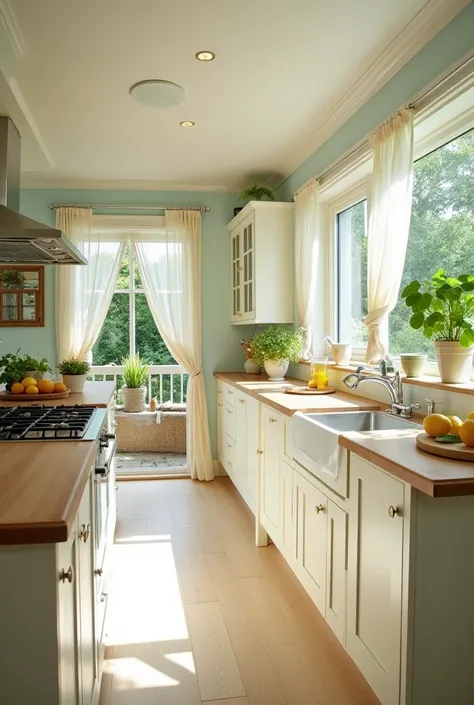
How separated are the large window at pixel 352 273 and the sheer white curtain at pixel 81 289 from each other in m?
2.04

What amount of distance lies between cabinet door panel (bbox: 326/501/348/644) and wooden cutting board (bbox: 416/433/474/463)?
16.9 inches

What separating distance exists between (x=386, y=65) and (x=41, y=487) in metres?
2.49

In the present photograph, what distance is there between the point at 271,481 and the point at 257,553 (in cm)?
48

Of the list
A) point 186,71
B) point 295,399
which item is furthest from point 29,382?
point 186,71

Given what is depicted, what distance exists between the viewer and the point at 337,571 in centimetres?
205

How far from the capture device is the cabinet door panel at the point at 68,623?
1.12m

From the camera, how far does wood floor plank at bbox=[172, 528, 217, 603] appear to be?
8.89 feet

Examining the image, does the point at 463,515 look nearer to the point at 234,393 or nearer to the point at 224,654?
the point at 224,654

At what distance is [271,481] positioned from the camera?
3082 mm

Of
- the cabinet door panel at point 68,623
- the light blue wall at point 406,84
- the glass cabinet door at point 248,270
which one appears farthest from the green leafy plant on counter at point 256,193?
the cabinet door panel at point 68,623

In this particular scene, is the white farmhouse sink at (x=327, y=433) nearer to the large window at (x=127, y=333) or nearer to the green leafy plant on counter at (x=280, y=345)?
the green leafy plant on counter at (x=280, y=345)

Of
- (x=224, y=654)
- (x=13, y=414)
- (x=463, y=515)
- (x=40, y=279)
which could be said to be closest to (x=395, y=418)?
(x=463, y=515)

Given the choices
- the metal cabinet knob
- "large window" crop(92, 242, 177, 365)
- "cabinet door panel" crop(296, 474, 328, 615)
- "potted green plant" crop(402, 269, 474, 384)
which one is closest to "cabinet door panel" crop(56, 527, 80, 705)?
the metal cabinet knob

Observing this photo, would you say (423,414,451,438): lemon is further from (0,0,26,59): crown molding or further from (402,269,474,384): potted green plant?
(0,0,26,59): crown molding
